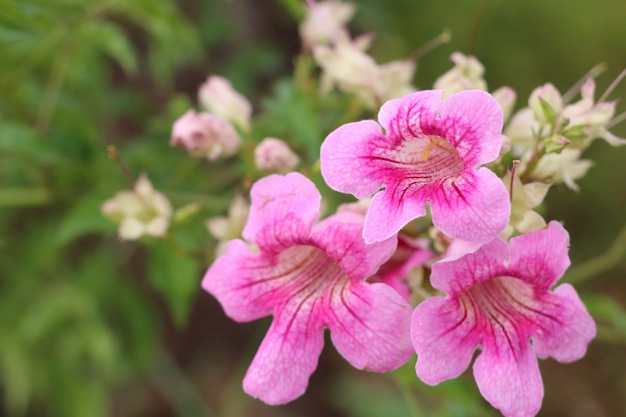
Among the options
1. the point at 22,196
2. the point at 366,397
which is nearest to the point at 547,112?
the point at 22,196

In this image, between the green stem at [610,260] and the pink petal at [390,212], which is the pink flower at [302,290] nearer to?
the pink petal at [390,212]

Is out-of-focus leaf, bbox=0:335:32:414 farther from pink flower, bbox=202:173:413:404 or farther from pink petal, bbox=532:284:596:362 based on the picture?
pink petal, bbox=532:284:596:362

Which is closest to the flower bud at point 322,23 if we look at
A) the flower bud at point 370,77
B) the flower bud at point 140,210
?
the flower bud at point 370,77

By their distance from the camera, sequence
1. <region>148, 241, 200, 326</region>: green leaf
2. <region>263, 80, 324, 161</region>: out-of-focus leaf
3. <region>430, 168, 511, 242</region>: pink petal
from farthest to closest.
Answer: <region>148, 241, 200, 326</region>: green leaf, <region>263, 80, 324, 161</region>: out-of-focus leaf, <region>430, 168, 511, 242</region>: pink petal

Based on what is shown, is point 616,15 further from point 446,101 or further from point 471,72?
point 446,101

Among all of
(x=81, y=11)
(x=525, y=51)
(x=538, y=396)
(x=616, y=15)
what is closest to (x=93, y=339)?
(x=81, y=11)

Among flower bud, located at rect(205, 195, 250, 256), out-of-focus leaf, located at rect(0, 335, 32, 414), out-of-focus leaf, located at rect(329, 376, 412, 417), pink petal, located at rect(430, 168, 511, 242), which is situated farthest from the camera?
out-of-focus leaf, located at rect(329, 376, 412, 417)

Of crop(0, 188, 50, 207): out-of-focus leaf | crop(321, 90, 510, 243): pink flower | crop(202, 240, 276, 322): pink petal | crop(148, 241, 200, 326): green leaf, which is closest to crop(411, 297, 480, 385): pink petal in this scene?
crop(321, 90, 510, 243): pink flower
